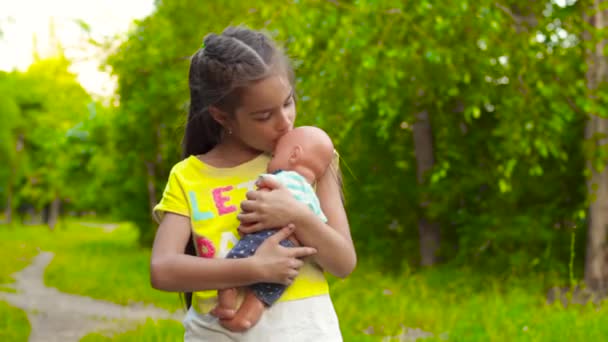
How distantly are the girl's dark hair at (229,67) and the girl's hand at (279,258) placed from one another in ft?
1.03

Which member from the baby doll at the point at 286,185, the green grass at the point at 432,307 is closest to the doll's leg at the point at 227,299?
the baby doll at the point at 286,185

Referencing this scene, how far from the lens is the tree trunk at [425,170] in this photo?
32.4 feet

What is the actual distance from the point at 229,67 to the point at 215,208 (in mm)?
397

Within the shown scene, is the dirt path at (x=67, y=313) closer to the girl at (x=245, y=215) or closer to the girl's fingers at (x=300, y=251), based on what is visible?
the girl at (x=245, y=215)

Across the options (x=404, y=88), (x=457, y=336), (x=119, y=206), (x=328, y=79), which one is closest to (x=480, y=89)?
(x=404, y=88)

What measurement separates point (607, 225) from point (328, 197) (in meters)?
6.40

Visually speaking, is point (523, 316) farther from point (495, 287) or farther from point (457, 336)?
point (495, 287)

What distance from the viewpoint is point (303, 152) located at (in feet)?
6.42

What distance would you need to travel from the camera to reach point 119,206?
20562mm

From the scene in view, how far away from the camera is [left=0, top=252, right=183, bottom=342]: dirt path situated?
22.0 ft

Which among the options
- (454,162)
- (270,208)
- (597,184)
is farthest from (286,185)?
(454,162)

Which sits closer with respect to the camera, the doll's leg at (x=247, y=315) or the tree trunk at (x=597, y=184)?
the doll's leg at (x=247, y=315)

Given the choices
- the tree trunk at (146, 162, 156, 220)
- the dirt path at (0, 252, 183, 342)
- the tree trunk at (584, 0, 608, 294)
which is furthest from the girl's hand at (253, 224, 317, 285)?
the tree trunk at (146, 162, 156, 220)

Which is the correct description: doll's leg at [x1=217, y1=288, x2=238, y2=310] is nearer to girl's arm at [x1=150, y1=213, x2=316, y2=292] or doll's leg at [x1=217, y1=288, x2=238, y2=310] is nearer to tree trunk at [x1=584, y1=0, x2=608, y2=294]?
girl's arm at [x1=150, y1=213, x2=316, y2=292]
